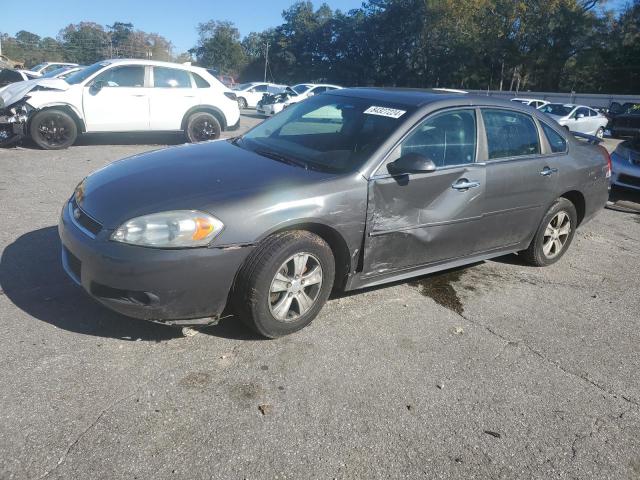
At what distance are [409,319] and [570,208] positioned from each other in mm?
2335

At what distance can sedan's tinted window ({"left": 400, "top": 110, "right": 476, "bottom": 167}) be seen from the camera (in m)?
3.83

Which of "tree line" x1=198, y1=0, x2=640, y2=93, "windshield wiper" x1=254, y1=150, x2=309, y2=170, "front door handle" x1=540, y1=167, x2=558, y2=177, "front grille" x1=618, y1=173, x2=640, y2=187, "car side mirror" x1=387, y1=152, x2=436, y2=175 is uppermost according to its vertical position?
"tree line" x1=198, y1=0, x2=640, y2=93

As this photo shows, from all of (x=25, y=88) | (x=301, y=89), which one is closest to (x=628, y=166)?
(x=25, y=88)

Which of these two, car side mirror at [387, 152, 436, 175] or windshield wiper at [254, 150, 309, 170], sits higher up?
car side mirror at [387, 152, 436, 175]

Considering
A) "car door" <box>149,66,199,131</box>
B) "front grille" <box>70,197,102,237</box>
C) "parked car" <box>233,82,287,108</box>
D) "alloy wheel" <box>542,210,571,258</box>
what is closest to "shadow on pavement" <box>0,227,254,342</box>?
"front grille" <box>70,197,102,237</box>

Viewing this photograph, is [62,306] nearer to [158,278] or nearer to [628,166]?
[158,278]

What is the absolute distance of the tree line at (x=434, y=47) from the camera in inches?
1863

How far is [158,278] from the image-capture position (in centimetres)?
287

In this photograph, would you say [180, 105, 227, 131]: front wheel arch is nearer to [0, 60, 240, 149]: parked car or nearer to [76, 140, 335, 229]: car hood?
[0, 60, 240, 149]: parked car

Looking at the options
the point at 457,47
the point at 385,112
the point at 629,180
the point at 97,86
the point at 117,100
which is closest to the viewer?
the point at 385,112

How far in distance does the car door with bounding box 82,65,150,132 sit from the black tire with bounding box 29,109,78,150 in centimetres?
32

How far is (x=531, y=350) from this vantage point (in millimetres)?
3543

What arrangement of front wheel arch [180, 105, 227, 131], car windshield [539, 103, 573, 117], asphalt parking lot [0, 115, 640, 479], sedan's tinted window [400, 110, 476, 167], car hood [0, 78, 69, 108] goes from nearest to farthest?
asphalt parking lot [0, 115, 640, 479] → sedan's tinted window [400, 110, 476, 167] → car hood [0, 78, 69, 108] → front wheel arch [180, 105, 227, 131] → car windshield [539, 103, 573, 117]

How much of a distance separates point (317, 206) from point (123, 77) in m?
7.88
